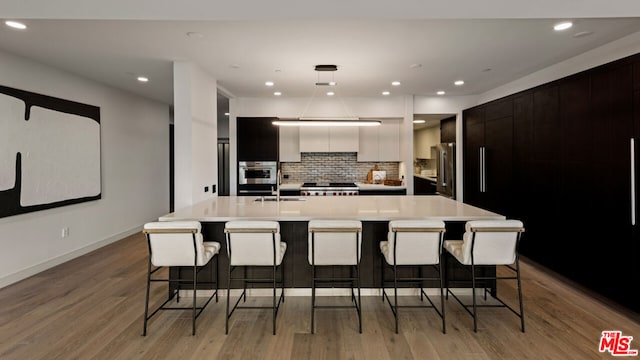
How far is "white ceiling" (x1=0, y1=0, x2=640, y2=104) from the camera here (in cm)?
271

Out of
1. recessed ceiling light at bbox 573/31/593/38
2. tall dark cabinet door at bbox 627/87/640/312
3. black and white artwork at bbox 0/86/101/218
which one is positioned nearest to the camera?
tall dark cabinet door at bbox 627/87/640/312

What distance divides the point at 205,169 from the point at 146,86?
7.17ft

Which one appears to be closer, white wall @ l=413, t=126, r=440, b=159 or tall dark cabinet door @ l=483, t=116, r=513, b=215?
tall dark cabinet door @ l=483, t=116, r=513, b=215

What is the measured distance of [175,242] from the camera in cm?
289

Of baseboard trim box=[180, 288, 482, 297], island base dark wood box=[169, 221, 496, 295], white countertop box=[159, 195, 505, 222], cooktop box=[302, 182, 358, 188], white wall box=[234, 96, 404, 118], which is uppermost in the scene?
white wall box=[234, 96, 404, 118]

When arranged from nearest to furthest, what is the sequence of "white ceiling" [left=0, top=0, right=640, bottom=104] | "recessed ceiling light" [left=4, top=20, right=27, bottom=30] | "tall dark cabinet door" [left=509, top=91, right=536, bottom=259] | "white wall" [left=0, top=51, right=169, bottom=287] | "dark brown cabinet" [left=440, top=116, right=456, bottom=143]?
"white ceiling" [left=0, top=0, right=640, bottom=104], "recessed ceiling light" [left=4, top=20, right=27, bottom=30], "white wall" [left=0, top=51, right=169, bottom=287], "tall dark cabinet door" [left=509, top=91, right=536, bottom=259], "dark brown cabinet" [left=440, top=116, right=456, bottom=143]

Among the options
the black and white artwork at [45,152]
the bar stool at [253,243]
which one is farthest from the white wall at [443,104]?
the black and white artwork at [45,152]

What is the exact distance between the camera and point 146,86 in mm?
5840

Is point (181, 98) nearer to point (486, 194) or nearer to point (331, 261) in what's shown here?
point (331, 261)

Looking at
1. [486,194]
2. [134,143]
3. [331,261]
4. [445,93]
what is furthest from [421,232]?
[134,143]

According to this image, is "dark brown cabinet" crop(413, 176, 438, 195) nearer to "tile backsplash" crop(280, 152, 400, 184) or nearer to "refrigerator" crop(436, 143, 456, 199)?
"refrigerator" crop(436, 143, 456, 199)

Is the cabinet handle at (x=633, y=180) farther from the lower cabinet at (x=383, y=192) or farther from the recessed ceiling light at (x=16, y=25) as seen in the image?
the recessed ceiling light at (x=16, y=25)

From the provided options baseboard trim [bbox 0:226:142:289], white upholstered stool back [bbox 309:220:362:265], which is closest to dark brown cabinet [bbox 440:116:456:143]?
white upholstered stool back [bbox 309:220:362:265]

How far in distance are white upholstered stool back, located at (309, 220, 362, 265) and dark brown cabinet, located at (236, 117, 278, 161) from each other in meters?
3.97
